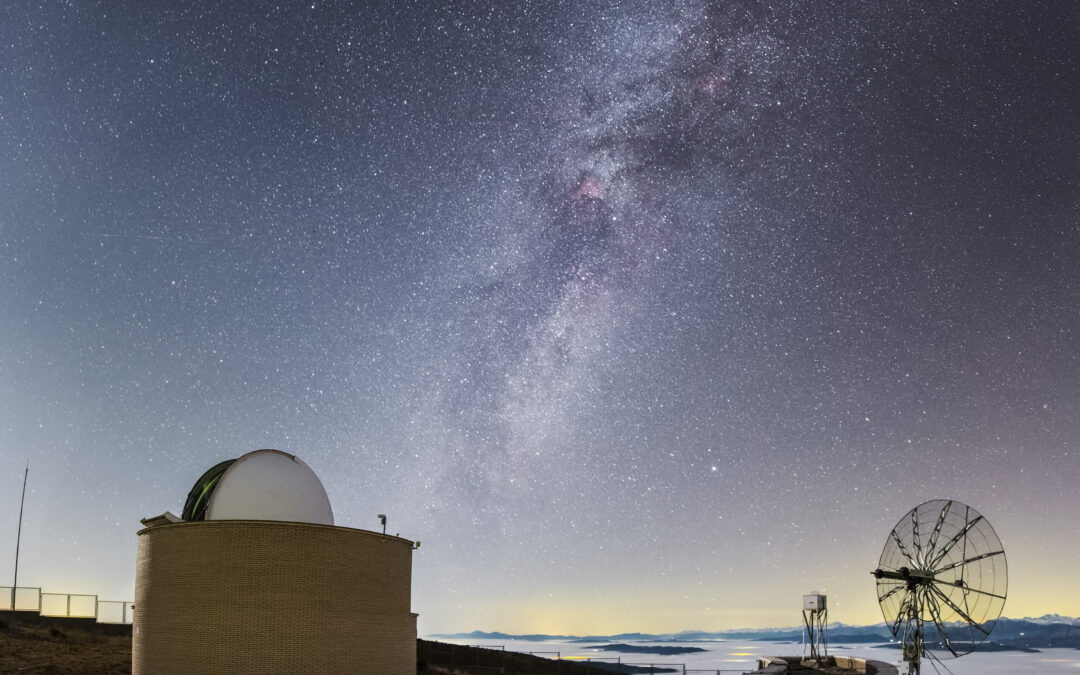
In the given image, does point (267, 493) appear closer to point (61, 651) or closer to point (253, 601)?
point (253, 601)

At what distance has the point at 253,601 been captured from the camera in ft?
74.5

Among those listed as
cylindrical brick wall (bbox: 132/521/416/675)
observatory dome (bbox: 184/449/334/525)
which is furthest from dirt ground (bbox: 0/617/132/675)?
observatory dome (bbox: 184/449/334/525)

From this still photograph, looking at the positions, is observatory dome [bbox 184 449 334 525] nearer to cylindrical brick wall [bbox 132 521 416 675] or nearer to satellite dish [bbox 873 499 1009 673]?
cylindrical brick wall [bbox 132 521 416 675]

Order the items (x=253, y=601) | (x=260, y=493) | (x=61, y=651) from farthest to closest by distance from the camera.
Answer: (x=61, y=651)
(x=260, y=493)
(x=253, y=601)

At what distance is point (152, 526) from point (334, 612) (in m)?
5.89

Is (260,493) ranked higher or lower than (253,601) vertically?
higher

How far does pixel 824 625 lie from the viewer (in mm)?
30062

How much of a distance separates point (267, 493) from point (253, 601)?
373cm

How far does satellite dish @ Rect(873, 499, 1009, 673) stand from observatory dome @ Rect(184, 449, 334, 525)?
17.9m

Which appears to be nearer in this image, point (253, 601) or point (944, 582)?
point (253, 601)

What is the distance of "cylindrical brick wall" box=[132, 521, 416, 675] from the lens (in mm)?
22516

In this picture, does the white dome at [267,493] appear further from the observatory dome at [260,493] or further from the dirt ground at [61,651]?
the dirt ground at [61,651]

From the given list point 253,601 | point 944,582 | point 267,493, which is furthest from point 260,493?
point 944,582

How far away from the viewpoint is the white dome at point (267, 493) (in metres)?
25.2
